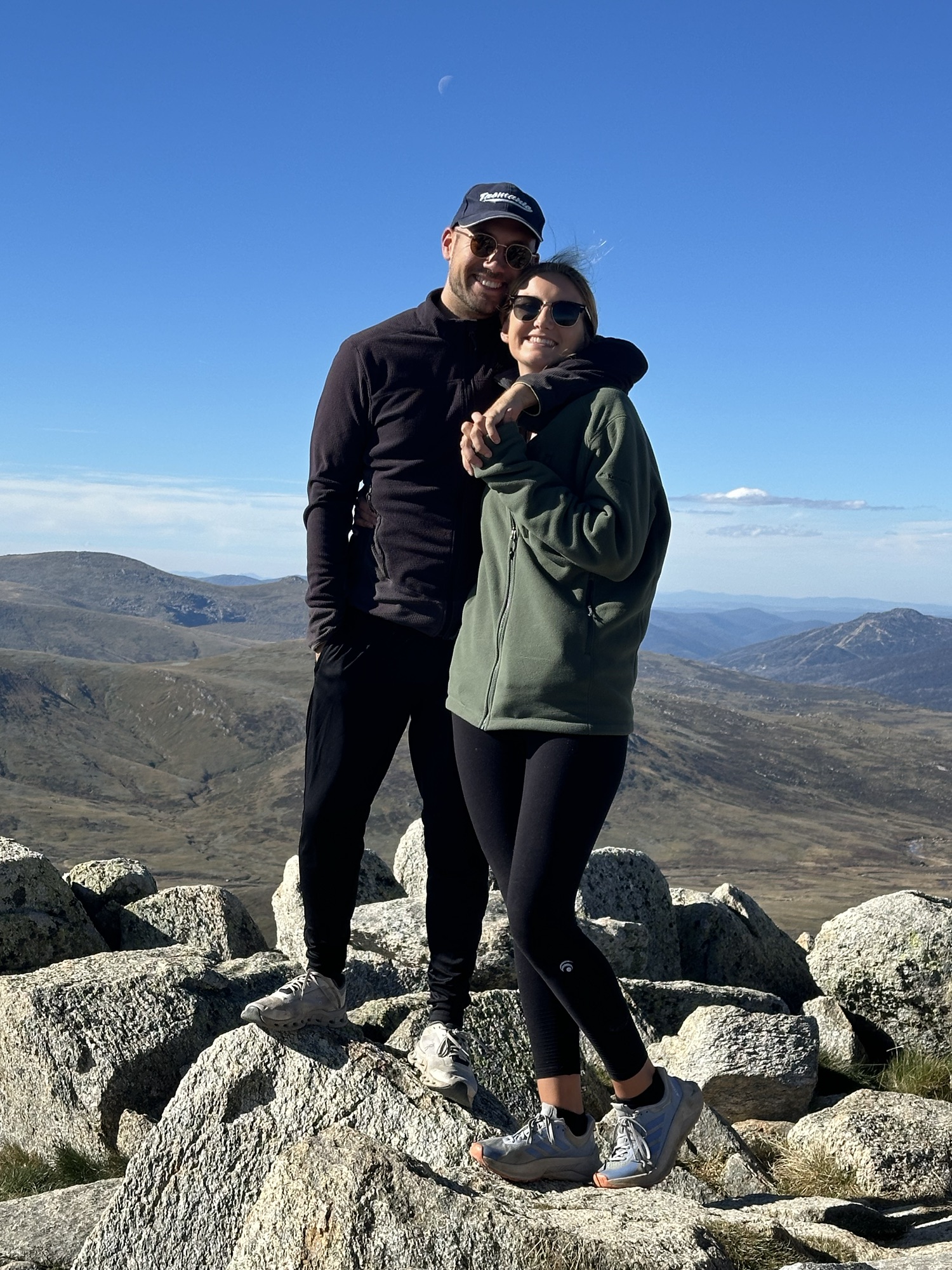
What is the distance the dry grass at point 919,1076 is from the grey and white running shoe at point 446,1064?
622 centimetres

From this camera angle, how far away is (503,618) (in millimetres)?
A: 5379

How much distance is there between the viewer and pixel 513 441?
5285 millimetres

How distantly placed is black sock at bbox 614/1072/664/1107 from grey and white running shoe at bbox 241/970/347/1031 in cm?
168

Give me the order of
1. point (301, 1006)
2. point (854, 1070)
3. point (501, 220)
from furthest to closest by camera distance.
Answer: point (854, 1070) < point (301, 1006) < point (501, 220)

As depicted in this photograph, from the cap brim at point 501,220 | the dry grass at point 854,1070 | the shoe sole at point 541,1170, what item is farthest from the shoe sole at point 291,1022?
the dry grass at point 854,1070

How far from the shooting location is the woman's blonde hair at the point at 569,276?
555 cm

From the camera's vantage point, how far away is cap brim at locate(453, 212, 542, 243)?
5.80m

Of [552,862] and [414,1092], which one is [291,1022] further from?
[552,862]

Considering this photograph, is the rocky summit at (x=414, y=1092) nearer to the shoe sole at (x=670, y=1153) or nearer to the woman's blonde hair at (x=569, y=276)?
the shoe sole at (x=670, y=1153)

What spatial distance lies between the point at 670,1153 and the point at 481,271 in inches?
184

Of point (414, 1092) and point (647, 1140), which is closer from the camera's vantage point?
point (647, 1140)

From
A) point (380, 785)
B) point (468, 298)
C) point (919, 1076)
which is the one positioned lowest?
point (919, 1076)

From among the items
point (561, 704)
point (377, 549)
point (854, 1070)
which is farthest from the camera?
point (854, 1070)

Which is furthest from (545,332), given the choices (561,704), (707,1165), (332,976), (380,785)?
(707,1165)
